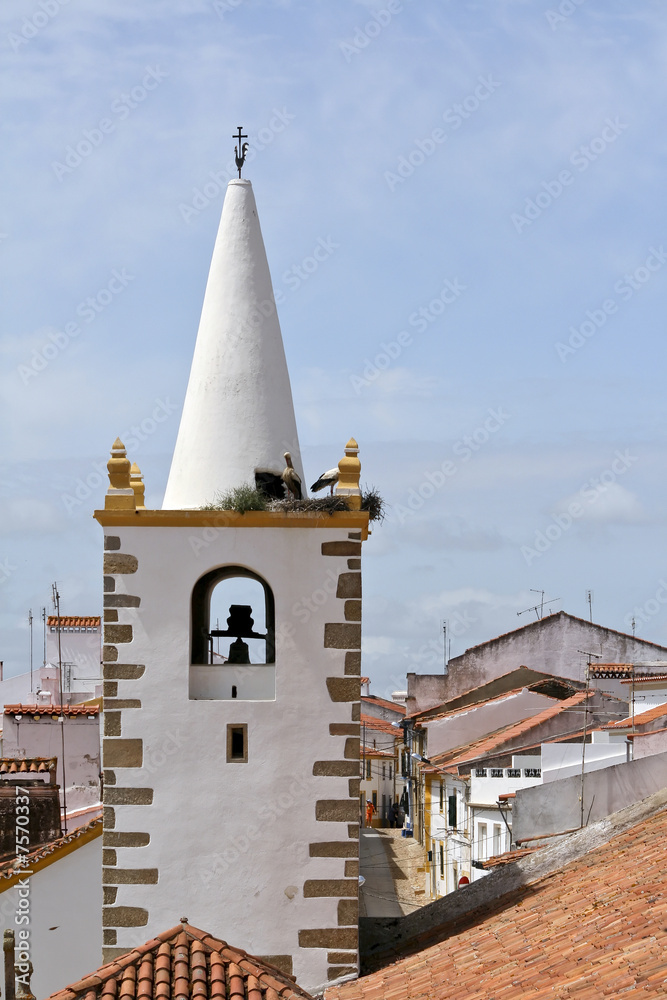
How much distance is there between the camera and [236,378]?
14.2 metres

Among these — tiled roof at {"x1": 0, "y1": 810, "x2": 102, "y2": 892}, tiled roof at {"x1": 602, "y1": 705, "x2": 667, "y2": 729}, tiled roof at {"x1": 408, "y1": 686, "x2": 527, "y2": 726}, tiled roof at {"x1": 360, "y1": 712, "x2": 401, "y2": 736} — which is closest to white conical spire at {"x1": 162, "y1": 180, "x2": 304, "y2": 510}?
tiled roof at {"x1": 0, "y1": 810, "x2": 102, "y2": 892}

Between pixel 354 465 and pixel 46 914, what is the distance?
307 inches

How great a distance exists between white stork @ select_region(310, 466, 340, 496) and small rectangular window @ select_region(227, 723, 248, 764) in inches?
94.7

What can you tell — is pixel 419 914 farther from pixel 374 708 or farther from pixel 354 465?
pixel 374 708

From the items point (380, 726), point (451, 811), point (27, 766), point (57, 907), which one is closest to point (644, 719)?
point (451, 811)

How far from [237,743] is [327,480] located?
2.63 metres

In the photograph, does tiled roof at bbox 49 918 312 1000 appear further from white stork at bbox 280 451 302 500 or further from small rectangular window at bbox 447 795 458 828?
small rectangular window at bbox 447 795 458 828

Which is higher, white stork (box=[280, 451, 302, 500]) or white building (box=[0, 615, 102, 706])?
white stork (box=[280, 451, 302, 500])

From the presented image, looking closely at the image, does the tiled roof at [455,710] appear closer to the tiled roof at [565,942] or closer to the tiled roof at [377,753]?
the tiled roof at [377,753]

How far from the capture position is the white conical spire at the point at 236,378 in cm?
1412

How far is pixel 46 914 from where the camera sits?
18.1m

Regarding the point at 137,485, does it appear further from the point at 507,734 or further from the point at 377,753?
the point at 377,753

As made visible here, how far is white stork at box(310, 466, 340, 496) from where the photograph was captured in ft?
46.0

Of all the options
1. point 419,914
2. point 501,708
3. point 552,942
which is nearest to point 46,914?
point 419,914
